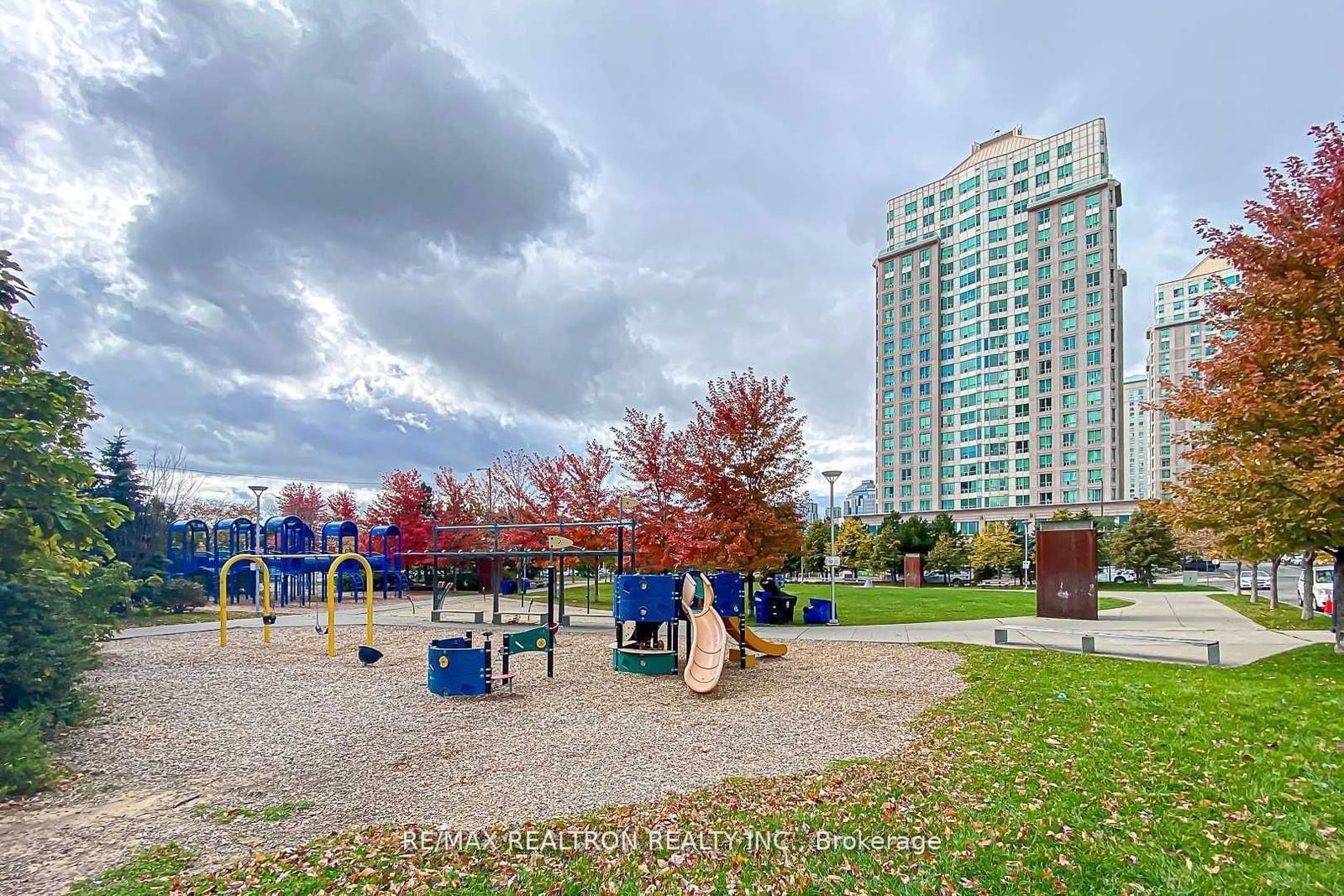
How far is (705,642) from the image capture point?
33.8 ft

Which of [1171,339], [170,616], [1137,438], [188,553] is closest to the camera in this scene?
[170,616]

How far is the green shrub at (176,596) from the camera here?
68.9 ft

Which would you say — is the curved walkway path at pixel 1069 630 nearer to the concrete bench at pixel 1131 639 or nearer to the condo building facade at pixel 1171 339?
the concrete bench at pixel 1131 639

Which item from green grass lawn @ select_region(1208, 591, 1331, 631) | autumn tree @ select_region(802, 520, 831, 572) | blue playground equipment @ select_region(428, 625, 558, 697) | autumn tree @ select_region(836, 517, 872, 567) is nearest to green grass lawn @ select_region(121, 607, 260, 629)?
blue playground equipment @ select_region(428, 625, 558, 697)

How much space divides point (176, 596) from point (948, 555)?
48187 mm

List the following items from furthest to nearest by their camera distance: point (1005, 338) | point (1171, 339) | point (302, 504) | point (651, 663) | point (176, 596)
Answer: point (1171, 339) → point (1005, 338) → point (302, 504) → point (176, 596) → point (651, 663)

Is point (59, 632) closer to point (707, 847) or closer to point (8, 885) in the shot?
point (8, 885)

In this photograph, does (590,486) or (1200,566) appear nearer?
(590,486)

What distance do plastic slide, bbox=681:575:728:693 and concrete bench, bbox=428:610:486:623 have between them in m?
9.07

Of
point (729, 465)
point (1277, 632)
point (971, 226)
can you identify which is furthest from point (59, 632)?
point (971, 226)

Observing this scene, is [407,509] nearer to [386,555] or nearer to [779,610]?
[386,555]

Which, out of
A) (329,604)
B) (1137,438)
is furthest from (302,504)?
(1137,438)

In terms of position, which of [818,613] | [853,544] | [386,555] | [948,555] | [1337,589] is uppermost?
[1337,589]

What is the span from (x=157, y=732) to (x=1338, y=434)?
16.3 m
